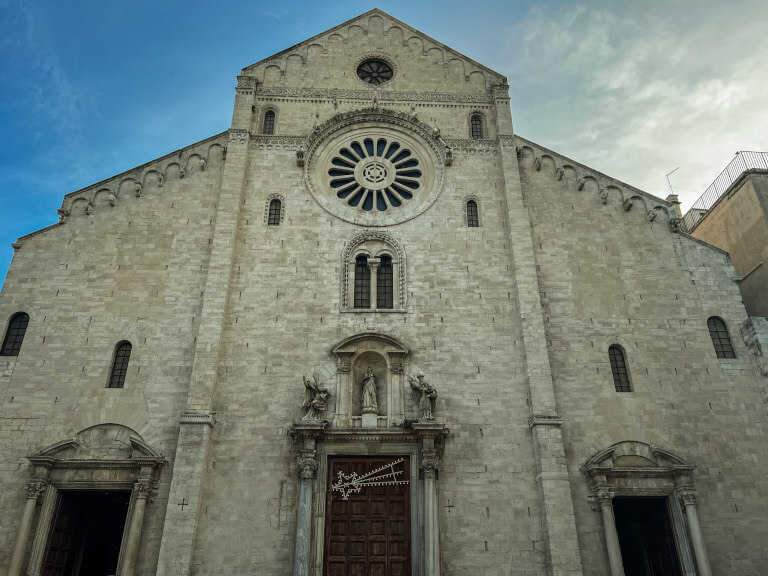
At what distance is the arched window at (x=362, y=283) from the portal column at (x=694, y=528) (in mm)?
10249

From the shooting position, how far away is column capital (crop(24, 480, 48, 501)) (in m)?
14.8

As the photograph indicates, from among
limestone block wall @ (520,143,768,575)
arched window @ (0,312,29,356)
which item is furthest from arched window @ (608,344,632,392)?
arched window @ (0,312,29,356)

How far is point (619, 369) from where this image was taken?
17.5 m

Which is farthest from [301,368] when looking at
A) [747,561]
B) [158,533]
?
[747,561]

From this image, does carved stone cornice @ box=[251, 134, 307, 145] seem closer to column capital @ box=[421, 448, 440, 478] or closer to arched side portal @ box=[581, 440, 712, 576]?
column capital @ box=[421, 448, 440, 478]

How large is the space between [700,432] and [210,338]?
14.4 m

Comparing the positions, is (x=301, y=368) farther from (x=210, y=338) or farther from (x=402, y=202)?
(x=402, y=202)

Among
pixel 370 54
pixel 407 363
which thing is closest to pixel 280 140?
pixel 370 54

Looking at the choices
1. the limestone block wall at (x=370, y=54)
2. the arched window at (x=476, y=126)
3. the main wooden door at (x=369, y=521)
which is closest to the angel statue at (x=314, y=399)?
the main wooden door at (x=369, y=521)

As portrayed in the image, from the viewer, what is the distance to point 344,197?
2025cm

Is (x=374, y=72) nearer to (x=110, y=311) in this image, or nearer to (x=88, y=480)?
(x=110, y=311)

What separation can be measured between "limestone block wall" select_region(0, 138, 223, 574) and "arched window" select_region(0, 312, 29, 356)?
24 centimetres

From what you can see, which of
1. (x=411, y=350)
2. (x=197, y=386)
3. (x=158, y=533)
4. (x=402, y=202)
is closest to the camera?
(x=158, y=533)

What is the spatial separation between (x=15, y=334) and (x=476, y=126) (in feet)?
55.5
